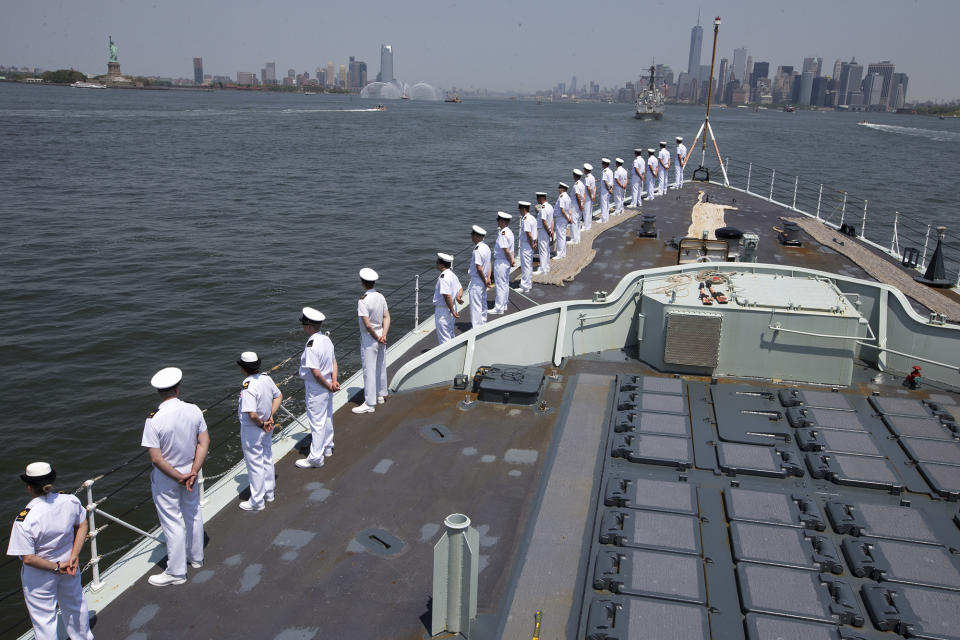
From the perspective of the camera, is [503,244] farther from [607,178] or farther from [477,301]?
[607,178]

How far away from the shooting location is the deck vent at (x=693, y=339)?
249 inches

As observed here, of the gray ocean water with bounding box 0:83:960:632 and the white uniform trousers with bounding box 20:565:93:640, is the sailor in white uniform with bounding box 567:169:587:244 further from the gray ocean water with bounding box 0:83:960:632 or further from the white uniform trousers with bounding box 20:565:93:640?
the white uniform trousers with bounding box 20:565:93:640

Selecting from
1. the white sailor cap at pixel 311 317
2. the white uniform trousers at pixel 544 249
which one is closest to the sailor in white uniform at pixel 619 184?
the white uniform trousers at pixel 544 249

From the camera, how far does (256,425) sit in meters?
4.77

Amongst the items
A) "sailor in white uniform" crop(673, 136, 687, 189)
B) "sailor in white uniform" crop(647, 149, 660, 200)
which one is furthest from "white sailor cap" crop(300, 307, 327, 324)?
"sailor in white uniform" crop(673, 136, 687, 189)

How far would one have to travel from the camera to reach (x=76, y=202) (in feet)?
86.1

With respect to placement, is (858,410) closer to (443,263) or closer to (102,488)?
(443,263)

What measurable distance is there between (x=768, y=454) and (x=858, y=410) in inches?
49.1

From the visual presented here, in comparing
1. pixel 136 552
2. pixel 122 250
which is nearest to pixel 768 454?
pixel 136 552

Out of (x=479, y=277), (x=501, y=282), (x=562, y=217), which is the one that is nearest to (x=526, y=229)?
(x=501, y=282)

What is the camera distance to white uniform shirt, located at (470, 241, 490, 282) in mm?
8123

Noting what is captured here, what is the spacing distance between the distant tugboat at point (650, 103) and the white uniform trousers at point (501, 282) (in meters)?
98.5

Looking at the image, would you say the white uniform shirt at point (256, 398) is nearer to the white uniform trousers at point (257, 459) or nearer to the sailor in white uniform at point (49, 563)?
the white uniform trousers at point (257, 459)

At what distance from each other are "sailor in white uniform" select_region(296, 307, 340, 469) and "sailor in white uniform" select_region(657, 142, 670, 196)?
15.0m
